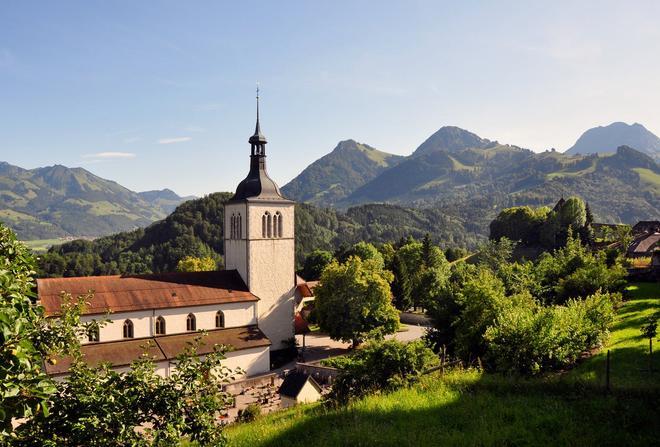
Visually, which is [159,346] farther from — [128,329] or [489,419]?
[489,419]

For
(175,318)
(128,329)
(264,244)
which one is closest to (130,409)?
(128,329)

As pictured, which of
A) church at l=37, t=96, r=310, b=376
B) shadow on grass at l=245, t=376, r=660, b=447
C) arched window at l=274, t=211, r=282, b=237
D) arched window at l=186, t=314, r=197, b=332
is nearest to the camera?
shadow on grass at l=245, t=376, r=660, b=447

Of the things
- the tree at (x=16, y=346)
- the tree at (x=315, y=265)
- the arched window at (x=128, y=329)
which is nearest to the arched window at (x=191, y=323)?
the arched window at (x=128, y=329)

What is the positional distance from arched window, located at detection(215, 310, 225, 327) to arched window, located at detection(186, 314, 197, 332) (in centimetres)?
183

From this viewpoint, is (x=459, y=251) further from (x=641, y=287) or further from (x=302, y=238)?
(x=302, y=238)

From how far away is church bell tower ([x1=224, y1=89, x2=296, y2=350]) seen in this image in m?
41.0

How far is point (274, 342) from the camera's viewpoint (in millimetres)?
41812

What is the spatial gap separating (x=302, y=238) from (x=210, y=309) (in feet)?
469

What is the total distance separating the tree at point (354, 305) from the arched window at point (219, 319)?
30.9ft

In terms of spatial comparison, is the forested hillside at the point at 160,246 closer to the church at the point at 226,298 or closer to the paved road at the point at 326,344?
the paved road at the point at 326,344

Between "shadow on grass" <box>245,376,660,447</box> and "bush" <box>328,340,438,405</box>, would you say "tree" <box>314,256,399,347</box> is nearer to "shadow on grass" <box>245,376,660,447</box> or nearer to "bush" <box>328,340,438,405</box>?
"bush" <box>328,340,438,405</box>

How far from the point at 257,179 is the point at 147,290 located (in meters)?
13.5

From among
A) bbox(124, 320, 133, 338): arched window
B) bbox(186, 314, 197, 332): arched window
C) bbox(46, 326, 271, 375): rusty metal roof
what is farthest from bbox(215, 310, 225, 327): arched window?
bbox(124, 320, 133, 338): arched window

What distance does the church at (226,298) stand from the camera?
108 feet
